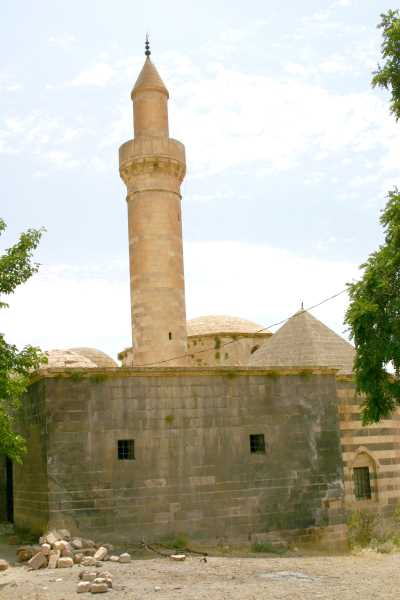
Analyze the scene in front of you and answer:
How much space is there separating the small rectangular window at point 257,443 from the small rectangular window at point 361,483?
137 inches

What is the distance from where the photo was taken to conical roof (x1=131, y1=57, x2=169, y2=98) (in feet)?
75.6

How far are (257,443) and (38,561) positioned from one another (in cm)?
552

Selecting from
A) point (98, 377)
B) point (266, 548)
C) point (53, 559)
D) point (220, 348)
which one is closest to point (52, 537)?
point (53, 559)

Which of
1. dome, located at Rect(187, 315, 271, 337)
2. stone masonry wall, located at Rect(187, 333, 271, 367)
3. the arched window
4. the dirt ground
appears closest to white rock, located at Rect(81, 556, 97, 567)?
the dirt ground

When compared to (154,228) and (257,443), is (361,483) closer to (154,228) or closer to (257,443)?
(257,443)

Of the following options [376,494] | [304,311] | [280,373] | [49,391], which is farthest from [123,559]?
[304,311]

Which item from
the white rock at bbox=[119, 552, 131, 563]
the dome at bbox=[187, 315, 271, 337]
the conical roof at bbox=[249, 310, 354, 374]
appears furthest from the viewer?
the dome at bbox=[187, 315, 271, 337]

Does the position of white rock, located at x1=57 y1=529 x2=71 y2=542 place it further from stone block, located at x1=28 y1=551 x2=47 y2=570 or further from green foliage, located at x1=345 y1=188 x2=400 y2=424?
green foliage, located at x1=345 y1=188 x2=400 y2=424

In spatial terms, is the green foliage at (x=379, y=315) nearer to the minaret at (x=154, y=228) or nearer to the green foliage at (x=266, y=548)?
the green foliage at (x=266, y=548)

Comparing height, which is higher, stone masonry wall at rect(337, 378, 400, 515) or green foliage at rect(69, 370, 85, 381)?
green foliage at rect(69, 370, 85, 381)

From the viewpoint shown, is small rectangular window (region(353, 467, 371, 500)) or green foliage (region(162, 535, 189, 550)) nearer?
green foliage (region(162, 535, 189, 550))

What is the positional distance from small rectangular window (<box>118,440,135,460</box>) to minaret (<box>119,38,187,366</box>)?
7305 millimetres

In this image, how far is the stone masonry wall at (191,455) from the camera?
1362cm

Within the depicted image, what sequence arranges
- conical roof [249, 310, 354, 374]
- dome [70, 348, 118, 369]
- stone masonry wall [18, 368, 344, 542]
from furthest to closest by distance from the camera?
dome [70, 348, 118, 369]
conical roof [249, 310, 354, 374]
stone masonry wall [18, 368, 344, 542]
